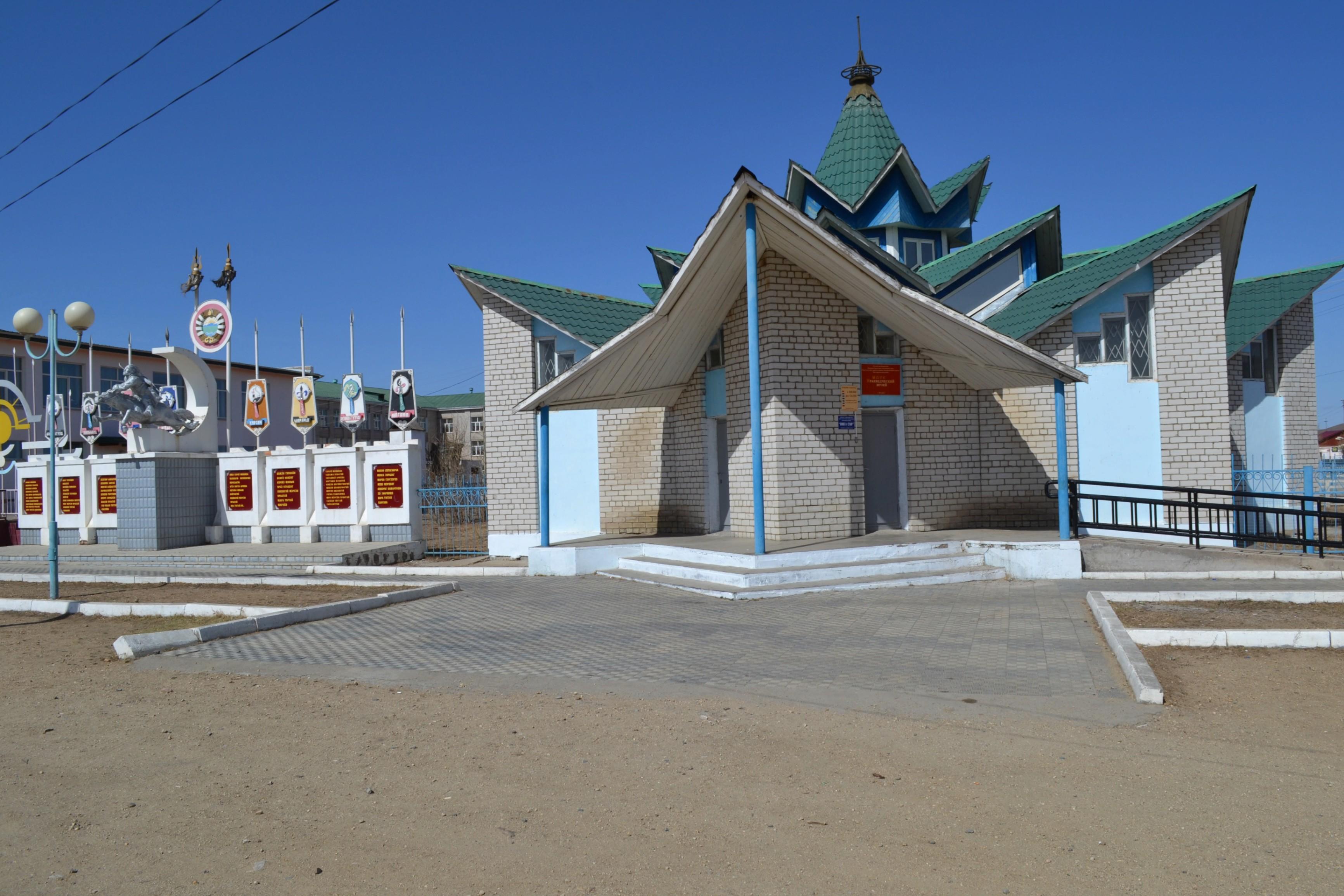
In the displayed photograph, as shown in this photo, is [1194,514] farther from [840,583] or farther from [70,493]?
[70,493]

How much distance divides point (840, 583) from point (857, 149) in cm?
1541

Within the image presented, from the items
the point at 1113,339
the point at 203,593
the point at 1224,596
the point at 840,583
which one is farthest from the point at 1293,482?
the point at 203,593

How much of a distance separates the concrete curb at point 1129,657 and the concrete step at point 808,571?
303cm

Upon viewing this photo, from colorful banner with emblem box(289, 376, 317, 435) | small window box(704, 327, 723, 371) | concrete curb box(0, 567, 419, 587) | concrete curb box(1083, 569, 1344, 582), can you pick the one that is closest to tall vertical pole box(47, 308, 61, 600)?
concrete curb box(0, 567, 419, 587)

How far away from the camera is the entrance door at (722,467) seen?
51.0 ft

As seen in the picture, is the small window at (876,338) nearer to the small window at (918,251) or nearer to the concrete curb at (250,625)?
the concrete curb at (250,625)

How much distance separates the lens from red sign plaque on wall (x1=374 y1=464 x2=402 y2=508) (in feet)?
61.8

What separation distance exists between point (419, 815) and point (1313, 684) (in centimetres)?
586

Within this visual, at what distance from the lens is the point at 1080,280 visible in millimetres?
16156

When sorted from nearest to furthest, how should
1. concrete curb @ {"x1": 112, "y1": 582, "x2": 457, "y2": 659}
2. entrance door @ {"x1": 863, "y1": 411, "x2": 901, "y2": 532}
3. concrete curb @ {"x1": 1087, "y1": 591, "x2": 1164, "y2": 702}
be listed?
concrete curb @ {"x1": 1087, "y1": 591, "x2": 1164, "y2": 702} → concrete curb @ {"x1": 112, "y1": 582, "x2": 457, "y2": 659} → entrance door @ {"x1": 863, "y1": 411, "x2": 901, "y2": 532}

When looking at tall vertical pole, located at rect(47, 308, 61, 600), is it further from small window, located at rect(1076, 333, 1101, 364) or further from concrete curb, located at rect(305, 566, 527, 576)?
small window, located at rect(1076, 333, 1101, 364)

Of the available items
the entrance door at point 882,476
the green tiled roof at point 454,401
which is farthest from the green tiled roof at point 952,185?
the green tiled roof at point 454,401

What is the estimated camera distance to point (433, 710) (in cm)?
614

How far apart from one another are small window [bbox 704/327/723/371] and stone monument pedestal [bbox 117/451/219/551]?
1239 centimetres
